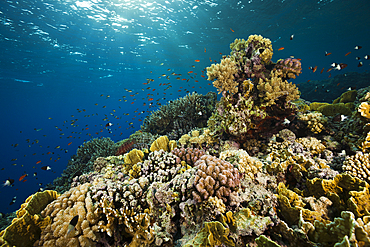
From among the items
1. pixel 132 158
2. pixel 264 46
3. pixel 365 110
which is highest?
pixel 264 46

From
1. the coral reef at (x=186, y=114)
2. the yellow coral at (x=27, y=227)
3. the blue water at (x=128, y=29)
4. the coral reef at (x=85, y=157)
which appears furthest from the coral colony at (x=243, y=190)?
the blue water at (x=128, y=29)

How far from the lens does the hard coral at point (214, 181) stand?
303cm

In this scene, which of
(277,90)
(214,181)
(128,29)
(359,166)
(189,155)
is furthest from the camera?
(128,29)

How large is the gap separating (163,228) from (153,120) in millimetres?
7579

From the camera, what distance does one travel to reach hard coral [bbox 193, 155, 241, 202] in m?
3.03

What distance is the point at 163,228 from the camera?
315 centimetres

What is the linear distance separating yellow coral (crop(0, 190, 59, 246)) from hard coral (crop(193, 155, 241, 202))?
9.30 feet

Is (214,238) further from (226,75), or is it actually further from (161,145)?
(226,75)

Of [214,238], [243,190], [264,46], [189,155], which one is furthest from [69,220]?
[264,46]

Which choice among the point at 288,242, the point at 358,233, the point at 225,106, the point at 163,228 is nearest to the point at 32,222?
the point at 163,228

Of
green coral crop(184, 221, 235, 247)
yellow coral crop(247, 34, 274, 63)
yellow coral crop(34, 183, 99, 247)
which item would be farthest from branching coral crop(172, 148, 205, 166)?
yellow coral crop(247, 34, 274, 63)

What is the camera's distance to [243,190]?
3467 millimetres

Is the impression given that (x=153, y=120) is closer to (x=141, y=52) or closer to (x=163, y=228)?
(x=163, y=228)

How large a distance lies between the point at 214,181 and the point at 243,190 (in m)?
0.90
